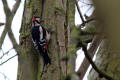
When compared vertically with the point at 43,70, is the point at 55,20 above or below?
above

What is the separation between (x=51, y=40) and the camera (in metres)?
4.34

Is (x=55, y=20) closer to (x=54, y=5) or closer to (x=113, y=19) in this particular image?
(x=54, y=5)

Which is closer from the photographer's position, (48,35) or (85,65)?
A: (85,65)

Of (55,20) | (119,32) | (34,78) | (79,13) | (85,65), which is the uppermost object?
(119,32)

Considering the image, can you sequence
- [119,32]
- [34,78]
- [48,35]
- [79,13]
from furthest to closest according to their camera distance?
1. [48,35]
2. [34,78]
3. [79,13]
4. [119,32]

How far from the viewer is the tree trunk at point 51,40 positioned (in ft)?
13.3

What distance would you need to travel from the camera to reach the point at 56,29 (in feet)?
14.0

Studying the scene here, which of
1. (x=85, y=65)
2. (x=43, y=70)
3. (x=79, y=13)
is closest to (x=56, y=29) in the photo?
(x=43, y=70)

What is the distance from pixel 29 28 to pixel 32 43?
0.92 feet

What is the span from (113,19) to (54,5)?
12.2 feet

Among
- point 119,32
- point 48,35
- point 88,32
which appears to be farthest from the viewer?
point 48,35

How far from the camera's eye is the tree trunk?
4.06 metres

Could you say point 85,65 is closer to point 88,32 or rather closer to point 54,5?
point 88,32

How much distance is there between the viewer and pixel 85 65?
8.68ft
